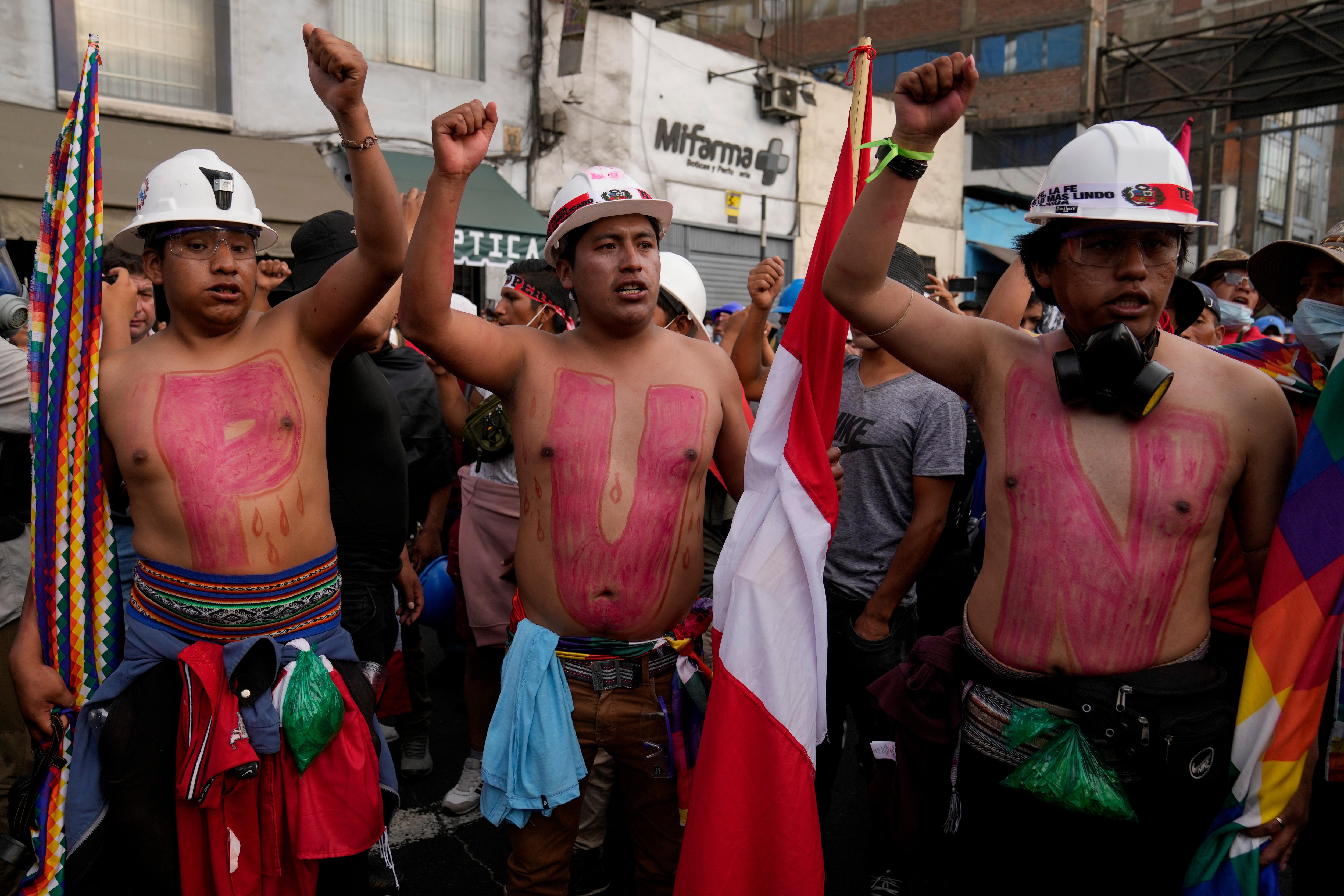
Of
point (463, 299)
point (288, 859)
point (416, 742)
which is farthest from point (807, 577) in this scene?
point (463, 299)

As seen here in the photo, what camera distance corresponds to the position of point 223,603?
2.50 metres

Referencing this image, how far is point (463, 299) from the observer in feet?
18.6

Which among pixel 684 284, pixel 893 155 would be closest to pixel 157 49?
pixel 684 284

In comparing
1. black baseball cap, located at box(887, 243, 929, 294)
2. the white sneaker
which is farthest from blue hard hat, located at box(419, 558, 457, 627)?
black baseball cap, located at box(887, 243, 929, 294)

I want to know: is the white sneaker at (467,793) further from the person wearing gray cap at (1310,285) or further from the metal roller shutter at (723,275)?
the metal roller shutter at (723,275)

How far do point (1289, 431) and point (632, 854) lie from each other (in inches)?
104

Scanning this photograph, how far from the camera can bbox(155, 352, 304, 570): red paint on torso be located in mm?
2496

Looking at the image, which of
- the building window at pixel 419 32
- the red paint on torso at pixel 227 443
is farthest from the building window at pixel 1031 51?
the red paint on torso at pixel 227 443

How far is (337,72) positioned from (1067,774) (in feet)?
7.40

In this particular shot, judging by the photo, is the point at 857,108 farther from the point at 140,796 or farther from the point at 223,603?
the point at 140,796

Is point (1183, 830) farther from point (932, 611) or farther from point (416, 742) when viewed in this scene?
point (416, 742)

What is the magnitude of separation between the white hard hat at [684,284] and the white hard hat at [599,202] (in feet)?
4.05

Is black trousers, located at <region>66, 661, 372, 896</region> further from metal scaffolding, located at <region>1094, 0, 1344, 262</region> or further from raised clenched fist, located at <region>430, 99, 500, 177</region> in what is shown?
metal scaffolding, located at <region>1094, 0, 1344, 262</region>

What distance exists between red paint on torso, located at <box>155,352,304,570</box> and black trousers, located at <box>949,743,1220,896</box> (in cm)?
189
